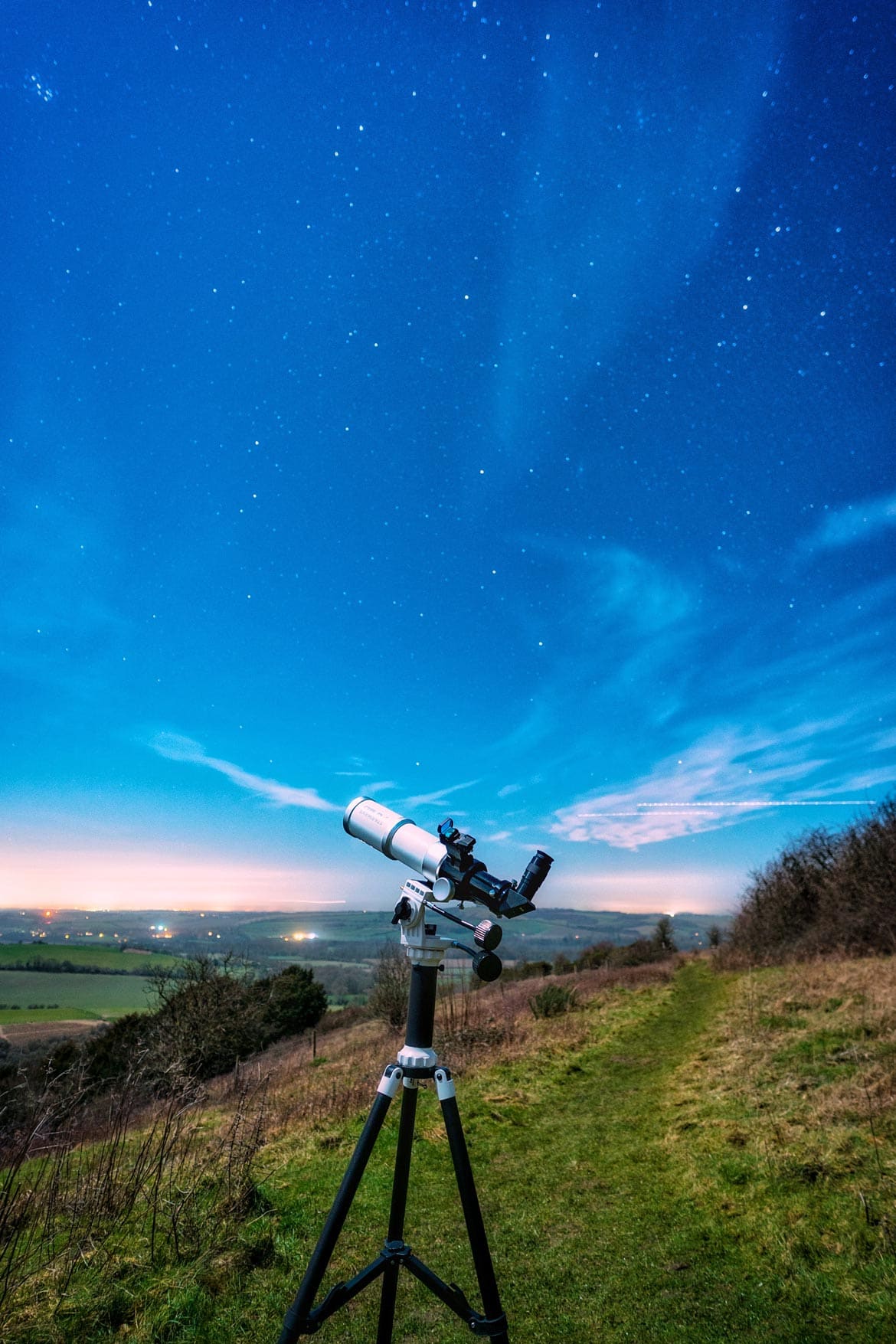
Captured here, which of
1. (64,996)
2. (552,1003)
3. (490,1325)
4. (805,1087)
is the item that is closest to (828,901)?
(552,1003)

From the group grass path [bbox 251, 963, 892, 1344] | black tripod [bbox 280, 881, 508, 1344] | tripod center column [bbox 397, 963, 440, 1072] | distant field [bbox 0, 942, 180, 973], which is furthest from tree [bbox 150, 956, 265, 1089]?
distant field [bbox 0, 942, 180, 973]

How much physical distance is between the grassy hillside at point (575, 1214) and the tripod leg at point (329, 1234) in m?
1.97

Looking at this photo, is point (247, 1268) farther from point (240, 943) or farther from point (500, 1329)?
point (240, 943)

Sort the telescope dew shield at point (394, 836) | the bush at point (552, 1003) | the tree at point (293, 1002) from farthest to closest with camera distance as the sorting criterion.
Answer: the tree at point (293, 1002), the bush at point (552, 1003), the telescope dew shield at point (394, 836)

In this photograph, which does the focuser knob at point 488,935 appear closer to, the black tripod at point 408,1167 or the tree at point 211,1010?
the black tripod at point 408,1167

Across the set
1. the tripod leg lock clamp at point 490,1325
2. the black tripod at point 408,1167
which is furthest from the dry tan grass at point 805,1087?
the black tripod at point 408,1167

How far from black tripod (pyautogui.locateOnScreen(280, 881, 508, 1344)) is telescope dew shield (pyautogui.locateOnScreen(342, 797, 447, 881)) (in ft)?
0.54

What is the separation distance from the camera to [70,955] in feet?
231

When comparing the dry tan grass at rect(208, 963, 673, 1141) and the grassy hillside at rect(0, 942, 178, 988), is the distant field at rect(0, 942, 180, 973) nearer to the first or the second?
the grassy hillside at rect(0, 942, 178, 988)

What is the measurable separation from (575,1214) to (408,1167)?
429 centimetres

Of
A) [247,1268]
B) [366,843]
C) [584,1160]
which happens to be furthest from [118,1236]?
[584,1160]

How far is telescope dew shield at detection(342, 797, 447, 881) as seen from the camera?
3.76 m

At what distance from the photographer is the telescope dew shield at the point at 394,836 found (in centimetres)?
376

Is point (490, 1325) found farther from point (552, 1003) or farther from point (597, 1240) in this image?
point (552, 1003)
